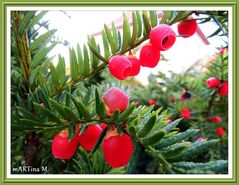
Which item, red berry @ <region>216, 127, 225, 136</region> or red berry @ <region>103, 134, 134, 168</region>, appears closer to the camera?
red berry @ <region>103, 134, 134, 168</region>

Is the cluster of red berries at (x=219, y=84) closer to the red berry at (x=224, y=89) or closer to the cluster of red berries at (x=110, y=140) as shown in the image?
the red berry at (x=224, y=89)

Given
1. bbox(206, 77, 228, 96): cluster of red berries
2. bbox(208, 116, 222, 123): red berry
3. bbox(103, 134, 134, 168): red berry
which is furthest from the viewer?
bbox(208, 116, 222, 123): red berry

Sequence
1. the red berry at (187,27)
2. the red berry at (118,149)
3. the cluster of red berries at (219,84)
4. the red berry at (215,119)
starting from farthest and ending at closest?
the red berry at (215,119)
the cluster of red berries at (219,84)
the red berry at (187,27)
the red berry at (118,149)

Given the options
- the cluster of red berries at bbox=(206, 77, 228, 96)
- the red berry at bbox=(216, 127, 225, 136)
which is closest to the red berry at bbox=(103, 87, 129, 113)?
the cluster of red berries at bbox=(206, 77, 228, 96)

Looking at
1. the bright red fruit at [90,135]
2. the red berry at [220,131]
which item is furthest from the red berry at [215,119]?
the bright red fruit at [90,135]

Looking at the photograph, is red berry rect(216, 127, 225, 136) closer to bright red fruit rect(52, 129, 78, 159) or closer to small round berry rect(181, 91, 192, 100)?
small round berry rect(181, 91, 192, 100)

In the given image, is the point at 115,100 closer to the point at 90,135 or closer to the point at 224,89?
the point at 90,135

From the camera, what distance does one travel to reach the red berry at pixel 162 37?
16.1 inches

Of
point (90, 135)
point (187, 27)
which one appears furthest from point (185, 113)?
point (90, 135)

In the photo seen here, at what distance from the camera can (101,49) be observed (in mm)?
459

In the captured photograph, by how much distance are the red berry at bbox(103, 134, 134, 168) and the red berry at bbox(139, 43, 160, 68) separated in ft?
0.41

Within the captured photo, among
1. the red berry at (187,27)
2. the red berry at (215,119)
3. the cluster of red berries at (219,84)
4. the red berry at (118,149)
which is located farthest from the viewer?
the red berry at (215,119)

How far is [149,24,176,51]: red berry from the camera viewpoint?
408mm

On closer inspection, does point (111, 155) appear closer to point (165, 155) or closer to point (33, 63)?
point (165, 155)
